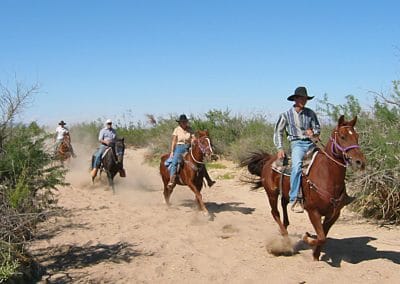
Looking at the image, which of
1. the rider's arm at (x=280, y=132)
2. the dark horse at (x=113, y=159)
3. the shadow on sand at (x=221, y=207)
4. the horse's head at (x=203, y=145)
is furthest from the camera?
the dark horse at (x=113, y=159)

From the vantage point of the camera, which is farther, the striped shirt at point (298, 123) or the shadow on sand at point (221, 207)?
the shadow on sand at point (221, 207)

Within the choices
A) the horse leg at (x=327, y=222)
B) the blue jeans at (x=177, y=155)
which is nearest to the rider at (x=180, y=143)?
the blue jeans at (x=177, y=155)

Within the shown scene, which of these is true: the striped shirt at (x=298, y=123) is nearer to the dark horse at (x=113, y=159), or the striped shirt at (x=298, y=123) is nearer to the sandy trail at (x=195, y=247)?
the sandy trail at (x=195, y=247)

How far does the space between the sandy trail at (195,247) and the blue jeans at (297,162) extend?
→ 1078 millimetres

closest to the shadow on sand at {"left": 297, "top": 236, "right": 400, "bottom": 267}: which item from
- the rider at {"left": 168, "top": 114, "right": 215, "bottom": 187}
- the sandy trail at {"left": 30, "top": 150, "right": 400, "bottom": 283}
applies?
the sandy trail at {"left": 30, "top": 150, "right": 400, "bottom": 283}

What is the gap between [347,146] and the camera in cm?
667

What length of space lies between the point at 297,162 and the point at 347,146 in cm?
99

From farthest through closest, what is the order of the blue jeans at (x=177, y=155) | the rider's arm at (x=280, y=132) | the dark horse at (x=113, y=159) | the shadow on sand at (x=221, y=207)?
the dark horse at (x=113, y=159)
the shadow on sand at (x=221, y=207)
the blue jeans at (x=177, y=155)
the rider's arm at (x=280, y=132)

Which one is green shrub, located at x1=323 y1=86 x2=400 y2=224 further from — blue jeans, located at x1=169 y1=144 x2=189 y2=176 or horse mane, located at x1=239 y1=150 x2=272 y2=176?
Answer: blue jeans, located at x1=169 y1=144 x2=189 y2=176

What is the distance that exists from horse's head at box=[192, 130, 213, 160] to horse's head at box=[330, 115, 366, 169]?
418cm

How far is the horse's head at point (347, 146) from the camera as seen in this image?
A: 6.46m

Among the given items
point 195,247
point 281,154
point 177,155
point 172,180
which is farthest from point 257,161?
point 172,180

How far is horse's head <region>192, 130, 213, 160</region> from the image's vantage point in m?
10.8

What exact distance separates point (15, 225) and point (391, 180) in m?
6.97
